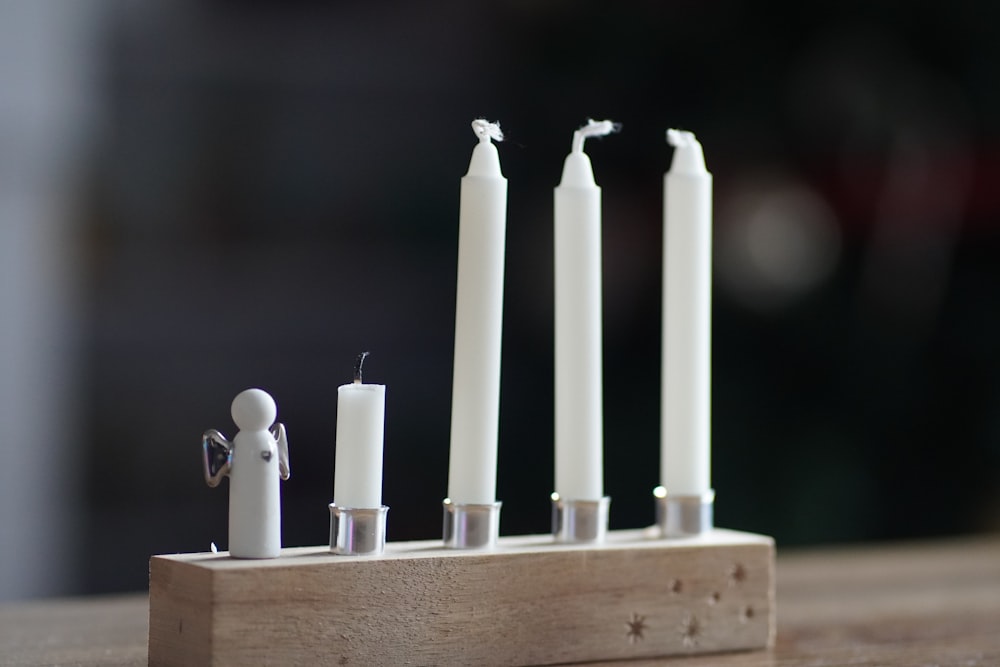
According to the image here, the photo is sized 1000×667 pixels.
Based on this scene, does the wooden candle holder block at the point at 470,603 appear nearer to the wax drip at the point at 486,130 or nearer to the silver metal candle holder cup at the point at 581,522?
the silver metal candle holder cup at the point at 581,522

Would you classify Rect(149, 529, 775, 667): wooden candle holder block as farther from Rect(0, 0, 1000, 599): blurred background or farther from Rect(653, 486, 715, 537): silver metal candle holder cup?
Rect(0, 0, 1000, 599): blurred background

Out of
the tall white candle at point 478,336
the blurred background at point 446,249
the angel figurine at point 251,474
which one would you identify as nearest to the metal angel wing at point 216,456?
the angel figurine at point 251,474

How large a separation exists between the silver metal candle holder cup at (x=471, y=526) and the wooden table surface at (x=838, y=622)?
0.41 ft

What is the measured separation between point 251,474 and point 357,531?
0.07 m

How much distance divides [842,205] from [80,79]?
1319 millimetres

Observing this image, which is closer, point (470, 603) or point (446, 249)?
point (470, 603)

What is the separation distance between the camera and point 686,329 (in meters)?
0.81

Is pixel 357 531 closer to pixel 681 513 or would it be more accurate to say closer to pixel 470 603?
pixel 470 603

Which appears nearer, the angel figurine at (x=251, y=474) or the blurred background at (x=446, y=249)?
the angel figurine at (x=251, y=474)

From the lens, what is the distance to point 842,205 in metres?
2.10

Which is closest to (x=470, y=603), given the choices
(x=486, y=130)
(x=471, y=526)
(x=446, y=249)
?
(x=471, y=526)

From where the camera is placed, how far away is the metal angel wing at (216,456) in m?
0.65

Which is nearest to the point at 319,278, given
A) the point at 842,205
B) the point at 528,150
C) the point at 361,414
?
the point at 528,150

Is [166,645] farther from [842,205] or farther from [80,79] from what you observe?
[842,205]
